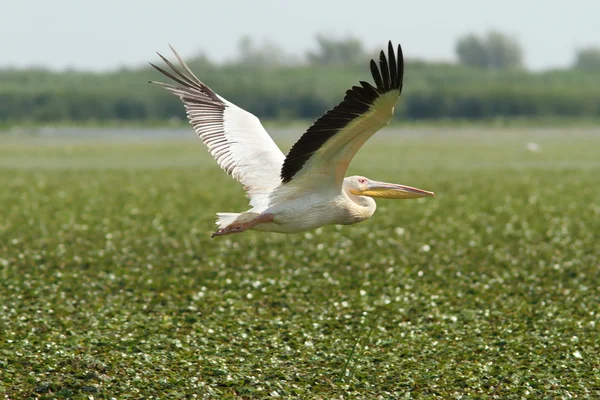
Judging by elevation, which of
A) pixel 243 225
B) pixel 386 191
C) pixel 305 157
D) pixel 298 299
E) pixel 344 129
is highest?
pixel 344 129

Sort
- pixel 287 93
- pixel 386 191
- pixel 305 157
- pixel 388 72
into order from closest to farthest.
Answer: pixel 388 72 < pixel 305 157 < pixel 386 191 < pixel 287 93

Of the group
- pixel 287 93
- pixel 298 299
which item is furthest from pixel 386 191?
pixel 287 93

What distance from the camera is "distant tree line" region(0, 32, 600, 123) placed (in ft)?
154

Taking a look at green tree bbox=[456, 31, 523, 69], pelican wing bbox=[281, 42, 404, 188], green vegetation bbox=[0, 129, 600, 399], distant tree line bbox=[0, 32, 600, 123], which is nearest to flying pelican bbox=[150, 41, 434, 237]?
pelican wing bbox=[281, 42, 404, 188]

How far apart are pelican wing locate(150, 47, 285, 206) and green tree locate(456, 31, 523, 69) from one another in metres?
77.7

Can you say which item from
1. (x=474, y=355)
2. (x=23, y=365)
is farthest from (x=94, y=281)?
(x=474, y=355)

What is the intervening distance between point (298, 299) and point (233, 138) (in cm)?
206

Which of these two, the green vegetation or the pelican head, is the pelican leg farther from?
the green vegetation

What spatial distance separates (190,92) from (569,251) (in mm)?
5490

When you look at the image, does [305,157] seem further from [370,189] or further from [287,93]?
[287,93]

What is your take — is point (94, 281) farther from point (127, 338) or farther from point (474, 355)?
point (474, 355)

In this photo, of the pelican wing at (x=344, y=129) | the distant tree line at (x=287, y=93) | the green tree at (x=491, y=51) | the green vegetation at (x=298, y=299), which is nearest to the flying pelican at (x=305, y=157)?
the pelican wing at (x=344, y=129)

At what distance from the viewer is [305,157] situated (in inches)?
239

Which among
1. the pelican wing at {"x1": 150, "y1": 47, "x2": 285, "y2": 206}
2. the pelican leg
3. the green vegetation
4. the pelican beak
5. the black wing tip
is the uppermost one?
the black wing tip
